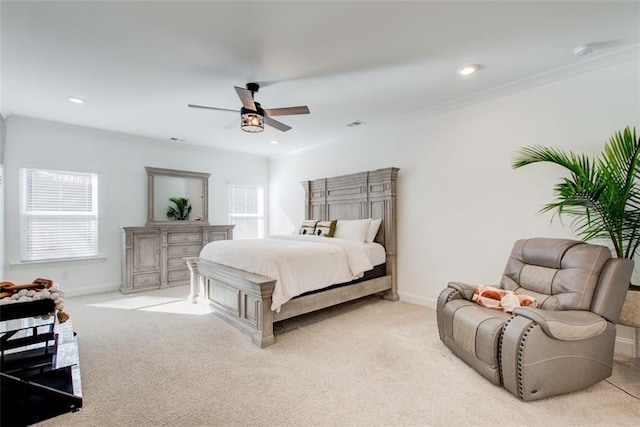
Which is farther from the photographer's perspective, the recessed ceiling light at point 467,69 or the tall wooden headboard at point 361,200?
the tall wooden headboard at point 361,200

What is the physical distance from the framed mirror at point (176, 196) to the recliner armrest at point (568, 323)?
5.51 meters

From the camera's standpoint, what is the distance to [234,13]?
208cm

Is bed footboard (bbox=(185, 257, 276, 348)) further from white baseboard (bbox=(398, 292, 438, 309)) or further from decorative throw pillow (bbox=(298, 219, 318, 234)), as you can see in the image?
white baseboard (bbox=(398, 292, 438, 309))

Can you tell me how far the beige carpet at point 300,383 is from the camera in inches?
72.1

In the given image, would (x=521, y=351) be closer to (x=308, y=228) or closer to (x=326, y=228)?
(x=326, y=228)

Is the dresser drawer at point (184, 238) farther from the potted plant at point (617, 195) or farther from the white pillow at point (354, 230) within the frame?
the potted plant at point (617, 195)

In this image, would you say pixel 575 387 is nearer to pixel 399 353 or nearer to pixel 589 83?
pixel 399 353

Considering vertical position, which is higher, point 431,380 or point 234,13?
point 234,13

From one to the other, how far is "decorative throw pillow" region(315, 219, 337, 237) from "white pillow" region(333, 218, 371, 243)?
8cm

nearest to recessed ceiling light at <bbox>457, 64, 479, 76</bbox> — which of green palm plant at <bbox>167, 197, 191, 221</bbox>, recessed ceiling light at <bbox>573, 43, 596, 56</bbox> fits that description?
recessed ceiling light at <bbox>573, 43, 596, 56</bbox>

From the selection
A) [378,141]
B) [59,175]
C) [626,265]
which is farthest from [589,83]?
[59,175]

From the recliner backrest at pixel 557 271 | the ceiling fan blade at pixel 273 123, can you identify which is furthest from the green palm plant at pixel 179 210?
the recliner backrest at pixel 557 271

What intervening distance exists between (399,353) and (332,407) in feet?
3.22

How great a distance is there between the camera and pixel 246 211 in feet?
22.5
